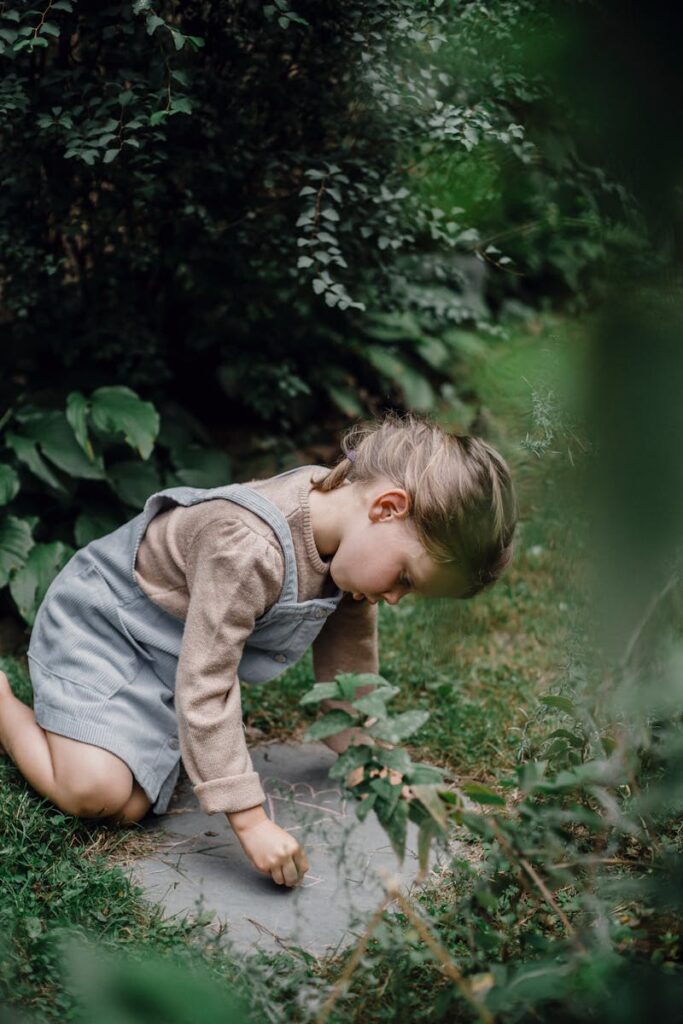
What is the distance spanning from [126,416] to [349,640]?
1.08 metres

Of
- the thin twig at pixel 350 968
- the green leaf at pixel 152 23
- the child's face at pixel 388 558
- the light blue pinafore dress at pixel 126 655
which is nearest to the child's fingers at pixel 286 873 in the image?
the light blue pinafore dress at pixel 126 655

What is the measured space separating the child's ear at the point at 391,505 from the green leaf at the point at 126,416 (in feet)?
3.83

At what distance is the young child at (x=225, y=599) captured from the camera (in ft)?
6.27

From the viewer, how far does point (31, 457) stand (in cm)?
295

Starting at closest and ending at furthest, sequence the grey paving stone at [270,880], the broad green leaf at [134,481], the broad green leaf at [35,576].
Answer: the grey paving stone at [270,880] → the broad green leaf at [35,576] → the broad green leaf at [134,481]

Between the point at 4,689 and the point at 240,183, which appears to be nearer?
the point at 4,689

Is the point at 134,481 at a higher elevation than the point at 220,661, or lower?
lower

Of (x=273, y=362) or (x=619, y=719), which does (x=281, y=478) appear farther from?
(x=273, y=362)

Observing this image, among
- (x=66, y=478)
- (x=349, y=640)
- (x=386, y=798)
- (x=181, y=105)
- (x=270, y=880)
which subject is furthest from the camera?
(x=66, y=478)

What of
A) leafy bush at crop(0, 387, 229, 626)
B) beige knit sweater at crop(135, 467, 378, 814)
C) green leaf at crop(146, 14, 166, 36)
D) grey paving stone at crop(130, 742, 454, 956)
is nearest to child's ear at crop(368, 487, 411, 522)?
beige knit sweater at crop(135, 467, 378, 814)

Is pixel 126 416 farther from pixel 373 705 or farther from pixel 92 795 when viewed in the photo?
pixel 373 705

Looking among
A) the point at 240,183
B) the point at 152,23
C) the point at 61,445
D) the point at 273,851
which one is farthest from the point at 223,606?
the point at 240,183

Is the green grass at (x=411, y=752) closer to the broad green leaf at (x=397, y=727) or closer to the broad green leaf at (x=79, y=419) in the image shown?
the broad green leaf at (x=397, y=727)

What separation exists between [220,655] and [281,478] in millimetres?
445
